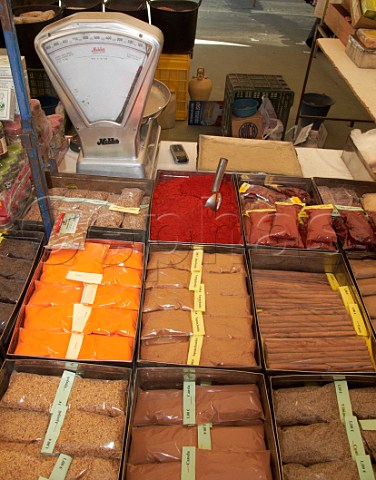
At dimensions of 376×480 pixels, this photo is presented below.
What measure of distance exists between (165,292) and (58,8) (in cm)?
297

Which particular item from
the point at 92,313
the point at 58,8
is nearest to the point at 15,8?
the point at 58,8

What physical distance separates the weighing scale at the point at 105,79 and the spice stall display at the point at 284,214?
0.50 m

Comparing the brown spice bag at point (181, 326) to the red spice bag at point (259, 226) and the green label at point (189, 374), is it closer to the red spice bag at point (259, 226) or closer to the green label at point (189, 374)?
the green label at point (189, 374)

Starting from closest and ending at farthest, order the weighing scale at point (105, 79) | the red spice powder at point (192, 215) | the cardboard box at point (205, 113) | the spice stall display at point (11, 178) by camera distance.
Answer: the weighing scale at point (105, 79) → the spice stall display at point (11, 178) → the red spice powder at point (192, 215) → the cardboard box at point (205, 113)

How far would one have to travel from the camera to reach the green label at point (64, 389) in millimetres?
1150

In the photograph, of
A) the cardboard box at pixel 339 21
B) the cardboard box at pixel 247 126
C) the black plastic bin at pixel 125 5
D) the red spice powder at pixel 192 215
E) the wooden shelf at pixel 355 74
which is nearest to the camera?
the red spice powder at pixel 192 215

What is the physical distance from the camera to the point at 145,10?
329cm

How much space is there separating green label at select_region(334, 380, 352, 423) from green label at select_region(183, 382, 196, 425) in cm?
43

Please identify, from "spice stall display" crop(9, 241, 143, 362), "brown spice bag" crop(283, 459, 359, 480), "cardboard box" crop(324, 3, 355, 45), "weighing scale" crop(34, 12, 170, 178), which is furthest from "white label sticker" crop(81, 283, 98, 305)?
"cardboard box" crop(324, 3, 355, 45)

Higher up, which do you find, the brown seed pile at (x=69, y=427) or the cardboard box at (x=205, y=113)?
the brown seed pile at (x=69, y=427)

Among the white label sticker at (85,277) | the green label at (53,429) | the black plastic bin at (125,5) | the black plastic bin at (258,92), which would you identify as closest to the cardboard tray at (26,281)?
the white label sticker at (85,277)

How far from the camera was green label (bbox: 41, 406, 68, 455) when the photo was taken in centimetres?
106

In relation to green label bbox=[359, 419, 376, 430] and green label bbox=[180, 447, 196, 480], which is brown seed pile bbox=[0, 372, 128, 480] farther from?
green label bbox=[359, 419, 376, 430]

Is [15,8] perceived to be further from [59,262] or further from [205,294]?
[205,294]
